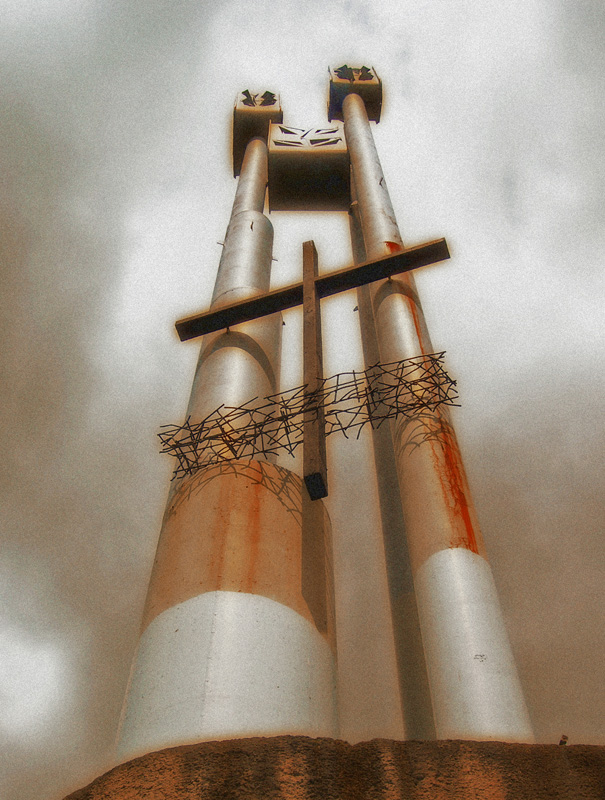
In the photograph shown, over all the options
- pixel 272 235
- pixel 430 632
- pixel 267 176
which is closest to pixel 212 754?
pixel 430 632

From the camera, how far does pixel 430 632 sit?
26.6 feet

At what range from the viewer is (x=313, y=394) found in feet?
28.2

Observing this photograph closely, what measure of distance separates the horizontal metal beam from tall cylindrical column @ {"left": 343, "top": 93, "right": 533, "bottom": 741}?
1008mm

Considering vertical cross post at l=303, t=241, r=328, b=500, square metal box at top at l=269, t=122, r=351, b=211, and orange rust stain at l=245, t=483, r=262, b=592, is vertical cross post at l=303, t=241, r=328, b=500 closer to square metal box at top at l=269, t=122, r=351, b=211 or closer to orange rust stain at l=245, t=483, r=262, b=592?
orange rust stain at l=245, t=483, r=262, b=592

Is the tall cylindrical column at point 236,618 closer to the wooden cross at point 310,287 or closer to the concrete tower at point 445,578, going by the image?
the concrete tower at point 445,578

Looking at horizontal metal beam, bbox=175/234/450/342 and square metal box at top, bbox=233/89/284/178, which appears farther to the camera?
square metal box at top, bbox=233/89/284/178

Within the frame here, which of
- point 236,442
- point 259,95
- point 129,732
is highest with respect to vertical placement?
point 259,95

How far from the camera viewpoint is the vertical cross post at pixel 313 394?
744cm

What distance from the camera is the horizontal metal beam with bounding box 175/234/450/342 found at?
40.3ft

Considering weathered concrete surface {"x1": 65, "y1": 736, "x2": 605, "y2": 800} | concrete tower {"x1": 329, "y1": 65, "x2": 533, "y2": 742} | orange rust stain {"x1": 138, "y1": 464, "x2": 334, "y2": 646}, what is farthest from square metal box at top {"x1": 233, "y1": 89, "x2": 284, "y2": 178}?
weathered concrete surface {"x1": 65, "y1": 736, "x2": 605, "y2": 800}

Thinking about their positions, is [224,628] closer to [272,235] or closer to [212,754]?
[212,754]

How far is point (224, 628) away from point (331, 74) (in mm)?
23331

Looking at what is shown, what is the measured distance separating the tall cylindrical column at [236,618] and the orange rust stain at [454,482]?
6.29 feet

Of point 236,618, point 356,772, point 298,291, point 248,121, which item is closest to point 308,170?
point 248,121
